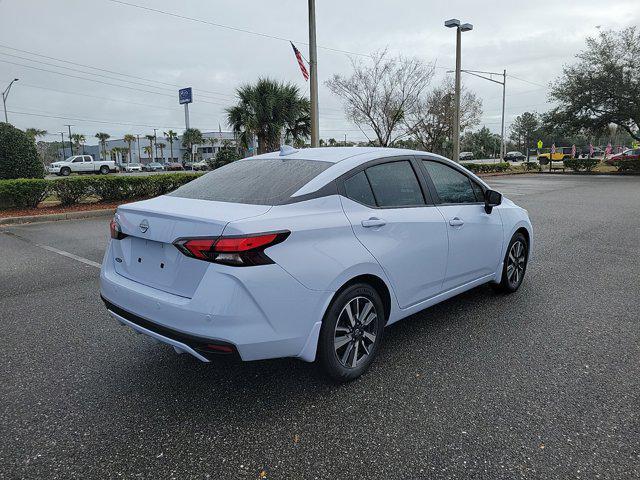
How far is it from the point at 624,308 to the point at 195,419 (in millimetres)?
4200

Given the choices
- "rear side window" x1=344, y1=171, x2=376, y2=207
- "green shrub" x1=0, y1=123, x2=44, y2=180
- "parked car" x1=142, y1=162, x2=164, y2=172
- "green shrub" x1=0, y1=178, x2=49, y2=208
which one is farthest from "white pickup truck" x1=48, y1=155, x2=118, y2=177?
"rear side window" x1=344, y1=171, x2=376, y2=207

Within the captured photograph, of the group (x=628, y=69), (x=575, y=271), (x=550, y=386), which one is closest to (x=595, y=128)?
(x=628, y=69)

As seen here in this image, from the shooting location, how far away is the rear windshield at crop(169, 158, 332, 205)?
304 centimetres

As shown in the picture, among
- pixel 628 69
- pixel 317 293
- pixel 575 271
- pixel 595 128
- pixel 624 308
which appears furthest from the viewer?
pixel 595 128

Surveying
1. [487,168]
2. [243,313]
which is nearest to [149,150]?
[487,168]

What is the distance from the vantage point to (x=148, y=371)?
11.1 ft

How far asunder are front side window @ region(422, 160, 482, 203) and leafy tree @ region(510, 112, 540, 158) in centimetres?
11510

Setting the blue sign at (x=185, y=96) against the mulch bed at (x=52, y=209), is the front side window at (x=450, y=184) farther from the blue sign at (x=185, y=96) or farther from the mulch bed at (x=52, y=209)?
the blue sign at (x=185, y=96)

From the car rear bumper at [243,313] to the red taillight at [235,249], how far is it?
4 centimetres

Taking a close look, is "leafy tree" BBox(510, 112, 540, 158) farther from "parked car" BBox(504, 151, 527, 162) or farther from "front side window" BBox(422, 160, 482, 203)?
"front side window" BBox(422, 160, 482, 203)

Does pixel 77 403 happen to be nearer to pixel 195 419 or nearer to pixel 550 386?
pixel 195 419

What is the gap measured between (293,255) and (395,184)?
1.27 m

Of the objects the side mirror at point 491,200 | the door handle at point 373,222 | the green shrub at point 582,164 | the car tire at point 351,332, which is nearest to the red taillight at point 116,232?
the car tire at point 351,332

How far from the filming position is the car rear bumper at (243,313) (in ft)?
8.30
